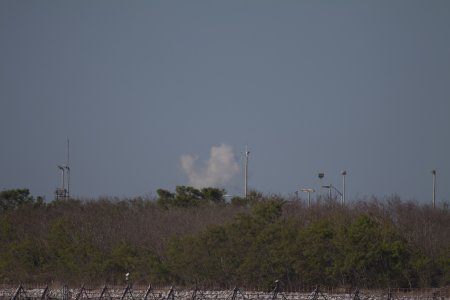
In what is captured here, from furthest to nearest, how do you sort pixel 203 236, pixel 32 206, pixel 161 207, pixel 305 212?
pixel 32 206 → pixel 161 207 → pixel 305 212 → pixel 203 236

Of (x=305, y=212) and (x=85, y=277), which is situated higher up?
(x=305, y=212)

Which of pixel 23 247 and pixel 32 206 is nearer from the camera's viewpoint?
pixel 23 247

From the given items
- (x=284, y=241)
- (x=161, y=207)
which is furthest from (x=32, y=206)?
(x=284, y=241)

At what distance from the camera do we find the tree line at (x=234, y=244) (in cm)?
3531

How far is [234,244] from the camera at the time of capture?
38031mm

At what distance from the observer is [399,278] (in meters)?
35.0

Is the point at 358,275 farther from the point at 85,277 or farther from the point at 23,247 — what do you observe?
the point at 23,247

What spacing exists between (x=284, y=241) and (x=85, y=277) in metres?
10.1

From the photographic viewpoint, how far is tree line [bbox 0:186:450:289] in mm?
35312

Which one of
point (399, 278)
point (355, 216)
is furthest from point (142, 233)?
point (399, 278)

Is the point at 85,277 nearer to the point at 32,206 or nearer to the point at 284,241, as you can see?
the point at 284,241

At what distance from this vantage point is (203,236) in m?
38.9

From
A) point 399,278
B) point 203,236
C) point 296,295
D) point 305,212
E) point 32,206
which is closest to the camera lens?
point 296,295

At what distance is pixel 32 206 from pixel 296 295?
25032mm
